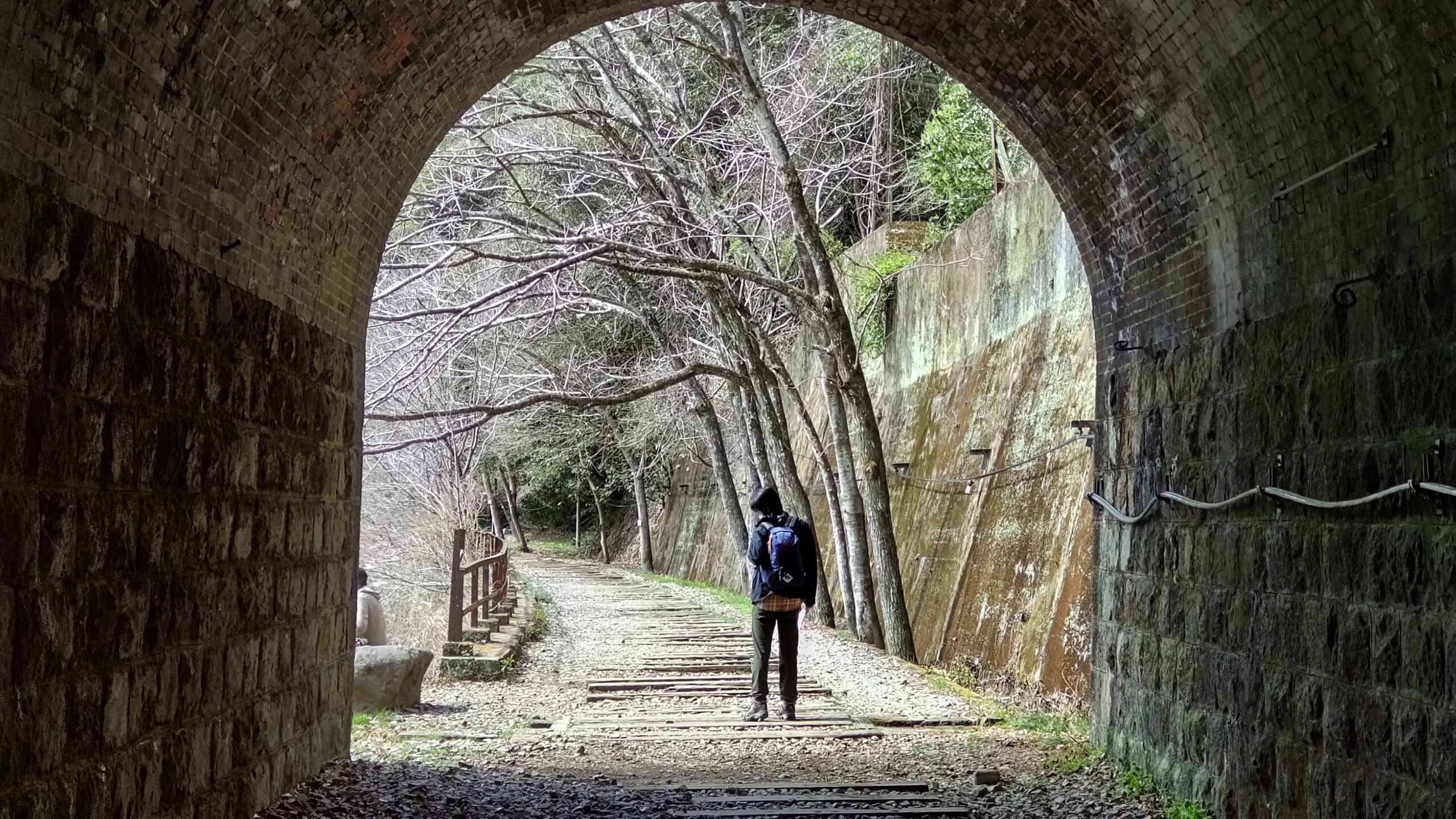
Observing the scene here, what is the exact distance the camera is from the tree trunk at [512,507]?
3991 cm

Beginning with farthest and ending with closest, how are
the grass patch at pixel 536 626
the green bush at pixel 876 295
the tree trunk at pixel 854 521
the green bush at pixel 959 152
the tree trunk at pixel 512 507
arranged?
the tree trunk at pixel 512 507 → the green bush at pixel 876 295 → the green bush at pixel 959 152 → the grass patch at pixel 536 626 → the tree trunk at pixel 854 521

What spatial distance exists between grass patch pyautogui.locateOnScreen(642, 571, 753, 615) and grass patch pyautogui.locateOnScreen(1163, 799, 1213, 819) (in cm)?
1106

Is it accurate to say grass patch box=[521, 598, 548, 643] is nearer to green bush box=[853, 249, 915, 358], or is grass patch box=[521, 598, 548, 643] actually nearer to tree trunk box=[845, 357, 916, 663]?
tree trunk box=[845, 357, 916, 663]

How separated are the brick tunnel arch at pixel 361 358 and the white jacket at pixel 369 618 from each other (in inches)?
152

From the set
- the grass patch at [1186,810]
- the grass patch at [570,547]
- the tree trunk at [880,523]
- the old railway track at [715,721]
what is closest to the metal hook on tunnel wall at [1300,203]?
the grass patch at [1186,810]

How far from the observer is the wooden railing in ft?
39.9

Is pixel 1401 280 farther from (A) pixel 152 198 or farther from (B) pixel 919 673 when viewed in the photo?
(B) pixel 919 673

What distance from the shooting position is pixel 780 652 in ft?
30.6

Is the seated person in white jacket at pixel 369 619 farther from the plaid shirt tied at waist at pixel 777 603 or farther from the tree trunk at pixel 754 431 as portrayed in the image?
the tree trunk at pixel 754 431

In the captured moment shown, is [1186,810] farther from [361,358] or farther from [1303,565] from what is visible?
[361,358]

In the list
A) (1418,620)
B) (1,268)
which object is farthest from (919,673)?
(1,268)

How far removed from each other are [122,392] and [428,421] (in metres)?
15.8

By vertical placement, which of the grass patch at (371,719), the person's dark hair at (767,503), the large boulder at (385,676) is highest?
the person's dark hair at (767,503)

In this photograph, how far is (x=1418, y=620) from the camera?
4.62 metres
